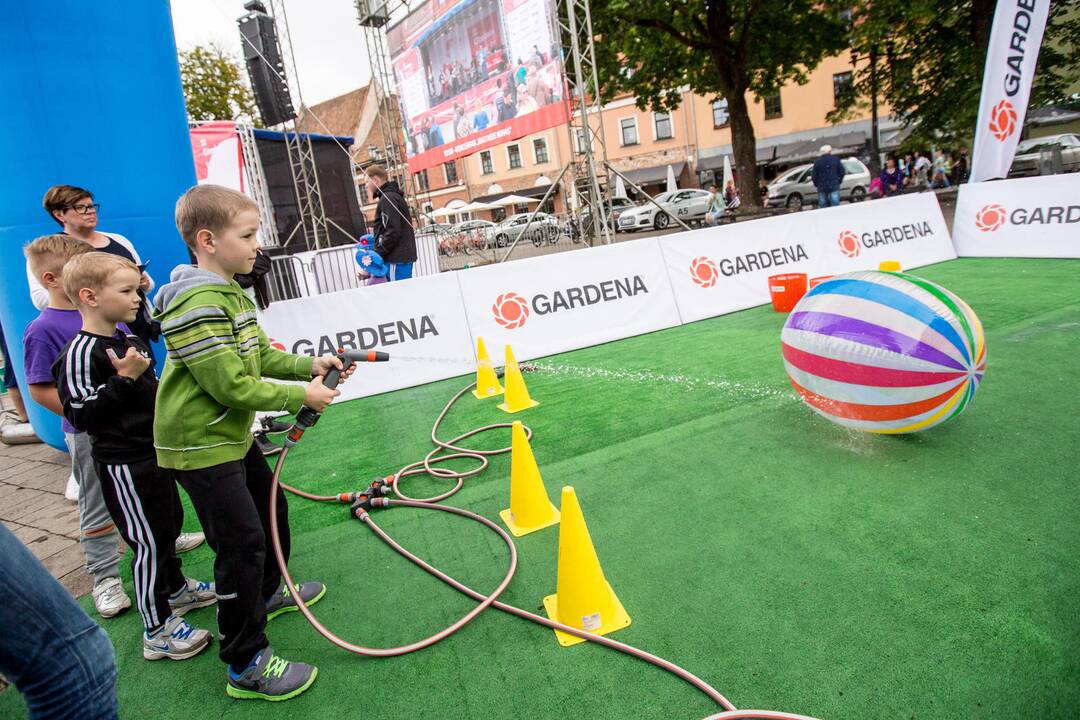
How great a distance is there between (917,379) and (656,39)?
694 inches

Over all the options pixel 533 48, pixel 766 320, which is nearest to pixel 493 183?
pixel 533 48

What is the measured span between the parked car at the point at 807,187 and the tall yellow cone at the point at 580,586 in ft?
75.9

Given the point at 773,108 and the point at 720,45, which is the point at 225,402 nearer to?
the point at 720,45

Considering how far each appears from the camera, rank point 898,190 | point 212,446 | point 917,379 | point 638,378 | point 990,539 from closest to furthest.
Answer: point 212,446 < point 990,539 < point 917,379 < point 638,378 < point 898,190

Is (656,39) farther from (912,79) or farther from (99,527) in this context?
(99,527)

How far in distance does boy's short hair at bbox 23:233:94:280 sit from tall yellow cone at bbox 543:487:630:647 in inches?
105

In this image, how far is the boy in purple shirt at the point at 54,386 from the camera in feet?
9.58

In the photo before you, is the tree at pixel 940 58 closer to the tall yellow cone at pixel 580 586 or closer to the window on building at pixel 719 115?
the window on building at pixel 719 115

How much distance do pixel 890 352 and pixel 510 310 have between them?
447 centimetres

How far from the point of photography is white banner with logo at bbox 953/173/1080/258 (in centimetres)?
864

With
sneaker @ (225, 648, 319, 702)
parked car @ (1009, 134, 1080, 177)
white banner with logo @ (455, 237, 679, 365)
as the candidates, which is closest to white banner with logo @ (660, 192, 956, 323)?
white banner with logo @ (455, 237, 679, 365)

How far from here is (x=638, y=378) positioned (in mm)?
5727

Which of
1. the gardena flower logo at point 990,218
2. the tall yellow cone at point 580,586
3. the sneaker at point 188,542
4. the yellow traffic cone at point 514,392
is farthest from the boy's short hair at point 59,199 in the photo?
the gardena flower logo at point 990,218

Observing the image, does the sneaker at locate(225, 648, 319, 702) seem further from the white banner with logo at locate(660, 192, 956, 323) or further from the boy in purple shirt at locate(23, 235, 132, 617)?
the white banner with logo at locate(660, 192, 956, 323)
